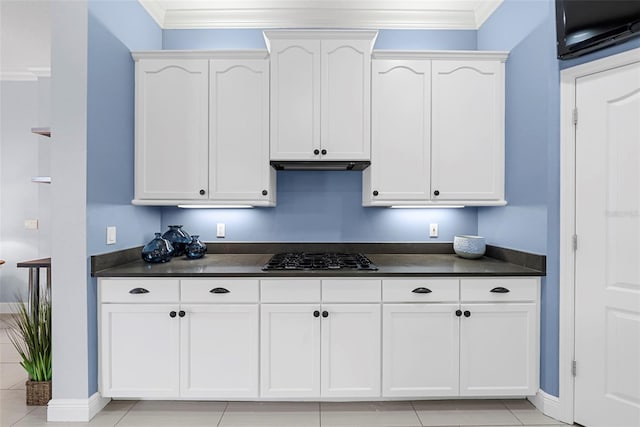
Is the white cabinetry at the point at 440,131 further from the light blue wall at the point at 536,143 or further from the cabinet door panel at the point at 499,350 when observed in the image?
the cabinet door panel at the point at 499,350

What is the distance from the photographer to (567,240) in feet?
6.86

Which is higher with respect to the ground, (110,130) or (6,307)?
(110,130)

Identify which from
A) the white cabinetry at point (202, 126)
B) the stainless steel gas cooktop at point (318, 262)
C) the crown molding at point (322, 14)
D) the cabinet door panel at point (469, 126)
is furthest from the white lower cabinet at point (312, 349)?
the crown molding at point (322, 14)

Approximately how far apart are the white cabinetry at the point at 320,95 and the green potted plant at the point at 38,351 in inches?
69.9

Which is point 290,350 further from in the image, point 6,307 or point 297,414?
point 6,307

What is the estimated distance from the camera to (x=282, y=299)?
2135mm

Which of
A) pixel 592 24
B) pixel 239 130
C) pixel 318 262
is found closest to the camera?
pixel 592 24

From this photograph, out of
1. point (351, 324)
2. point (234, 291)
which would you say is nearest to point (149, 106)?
point (234, 291)

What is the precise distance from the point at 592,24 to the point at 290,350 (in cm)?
245

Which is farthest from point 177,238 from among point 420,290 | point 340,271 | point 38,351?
point 420,290

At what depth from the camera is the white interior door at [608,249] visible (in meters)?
1.86

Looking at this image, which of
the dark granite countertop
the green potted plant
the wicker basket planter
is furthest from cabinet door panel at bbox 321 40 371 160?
the wicker basket planter

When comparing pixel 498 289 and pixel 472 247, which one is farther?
pixel 472 247

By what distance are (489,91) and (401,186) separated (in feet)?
3.00
